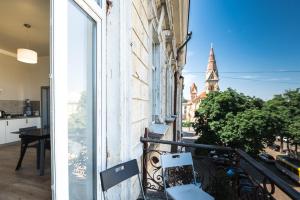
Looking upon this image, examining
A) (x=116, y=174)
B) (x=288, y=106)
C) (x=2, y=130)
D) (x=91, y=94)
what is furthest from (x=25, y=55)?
(x=288, y=106)

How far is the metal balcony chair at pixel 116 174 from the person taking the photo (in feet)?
→ 4.50

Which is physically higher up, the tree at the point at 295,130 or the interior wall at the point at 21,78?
the interior wall at the point at 21,78

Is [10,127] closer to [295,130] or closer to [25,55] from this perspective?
[25,55]

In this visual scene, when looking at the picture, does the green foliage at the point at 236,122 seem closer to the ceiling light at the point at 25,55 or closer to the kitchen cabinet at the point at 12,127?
the kitchen cabinet at the point at 12,127

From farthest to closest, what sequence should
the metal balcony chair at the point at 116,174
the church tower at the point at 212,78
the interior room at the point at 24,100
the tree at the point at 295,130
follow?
the church tower at the point at 212,78 < the tree at the point at 295,130 < the interior room at the point at 24,100 < the metal balcony chair at the point at 116,174

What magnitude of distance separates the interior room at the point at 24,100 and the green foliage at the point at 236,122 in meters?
12.8

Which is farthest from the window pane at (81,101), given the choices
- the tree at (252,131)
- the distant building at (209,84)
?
the distant building at (209,84)

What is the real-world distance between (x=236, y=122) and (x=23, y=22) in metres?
14.9

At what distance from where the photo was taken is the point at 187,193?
2.20 m

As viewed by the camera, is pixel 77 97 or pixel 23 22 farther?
pixel 23 22

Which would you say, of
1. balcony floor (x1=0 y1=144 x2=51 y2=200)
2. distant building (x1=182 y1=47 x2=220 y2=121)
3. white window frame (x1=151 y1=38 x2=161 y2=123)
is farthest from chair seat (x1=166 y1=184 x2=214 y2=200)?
distant building (x1=182 y1=47 x2=220 y2=121)

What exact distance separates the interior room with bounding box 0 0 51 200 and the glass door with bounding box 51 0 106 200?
1.49m

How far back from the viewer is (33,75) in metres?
7.20

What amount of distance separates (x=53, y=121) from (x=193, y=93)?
47759 millimetres
